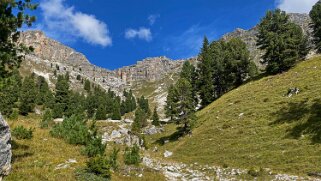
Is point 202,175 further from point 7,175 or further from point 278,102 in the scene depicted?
point 278,102

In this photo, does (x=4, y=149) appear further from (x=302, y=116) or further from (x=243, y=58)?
(x=243, y=58)

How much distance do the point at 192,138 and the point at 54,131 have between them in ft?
107

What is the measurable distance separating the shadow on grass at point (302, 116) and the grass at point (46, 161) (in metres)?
24.8

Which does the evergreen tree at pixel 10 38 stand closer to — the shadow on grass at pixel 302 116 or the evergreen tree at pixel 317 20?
the shadow on grass at pixel 302 116

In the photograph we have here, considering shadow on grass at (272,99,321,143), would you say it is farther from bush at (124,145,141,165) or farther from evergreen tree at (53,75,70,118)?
evergreen tree at (53,75,70,118)

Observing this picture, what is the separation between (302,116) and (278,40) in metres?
40.5

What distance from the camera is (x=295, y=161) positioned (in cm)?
3484

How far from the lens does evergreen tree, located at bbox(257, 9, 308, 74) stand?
8294cm

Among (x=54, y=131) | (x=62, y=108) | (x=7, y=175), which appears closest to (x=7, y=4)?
(x=7, y=175)

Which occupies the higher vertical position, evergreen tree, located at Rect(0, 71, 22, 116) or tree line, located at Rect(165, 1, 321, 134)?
tree line, located at Rect(165, 1, 321, 134)

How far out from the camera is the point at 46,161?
19.1m

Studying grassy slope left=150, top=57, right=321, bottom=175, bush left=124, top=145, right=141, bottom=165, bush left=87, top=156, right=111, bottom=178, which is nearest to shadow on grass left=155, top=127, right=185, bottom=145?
grassy slope left=150, top=57, right=321, bottom=175

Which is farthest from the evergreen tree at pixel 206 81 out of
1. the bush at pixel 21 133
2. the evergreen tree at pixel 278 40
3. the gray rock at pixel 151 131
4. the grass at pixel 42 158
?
the bush at pixel 21 133

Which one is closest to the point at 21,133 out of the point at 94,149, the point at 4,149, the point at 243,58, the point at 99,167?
the point at 94,149
